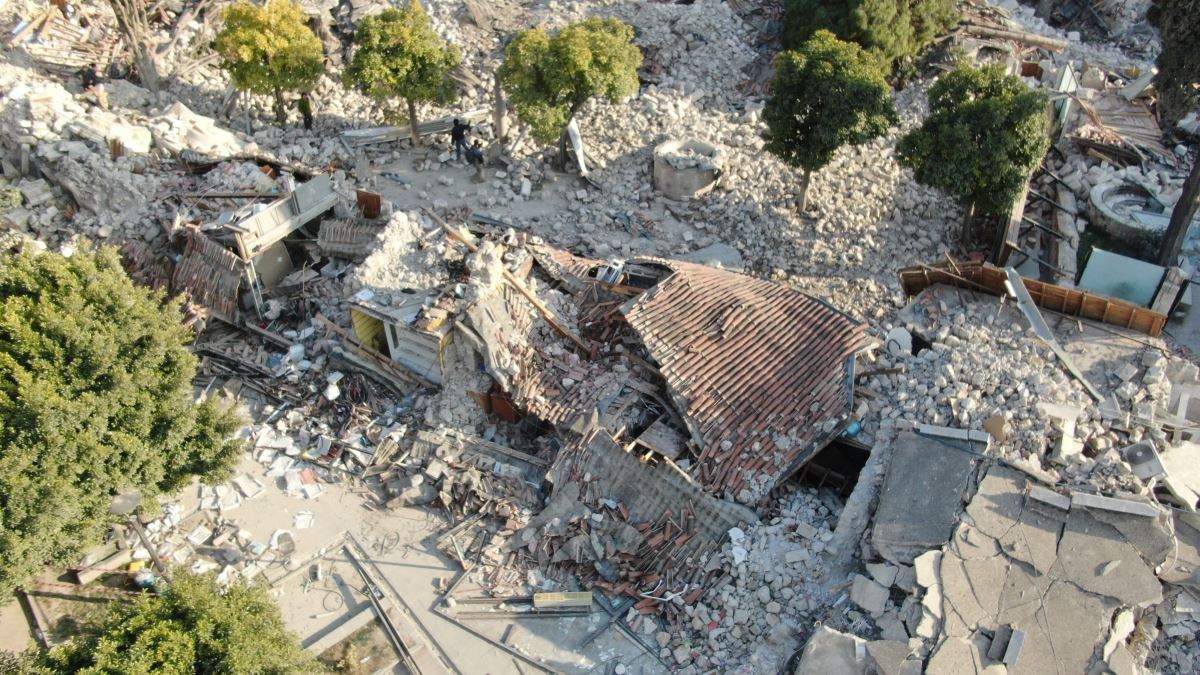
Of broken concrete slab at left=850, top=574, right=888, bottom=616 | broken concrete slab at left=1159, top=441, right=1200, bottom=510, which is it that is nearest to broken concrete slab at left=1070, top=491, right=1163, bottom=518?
broken concrete slab at left=1159, top=441, right=1200, bottom=510

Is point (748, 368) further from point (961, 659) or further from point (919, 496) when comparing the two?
point (961, 659)

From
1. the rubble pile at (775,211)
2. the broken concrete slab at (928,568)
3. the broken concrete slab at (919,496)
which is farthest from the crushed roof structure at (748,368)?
the rubble pile at (775,211)

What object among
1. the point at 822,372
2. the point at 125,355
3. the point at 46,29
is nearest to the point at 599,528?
the point at 822,372

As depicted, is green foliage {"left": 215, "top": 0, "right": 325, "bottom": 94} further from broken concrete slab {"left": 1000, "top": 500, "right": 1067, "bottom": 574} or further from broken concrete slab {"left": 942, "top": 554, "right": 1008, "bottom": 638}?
broken concrete slab {"left": 1000, "top": 500, "right": 1067, "bottom": 574}

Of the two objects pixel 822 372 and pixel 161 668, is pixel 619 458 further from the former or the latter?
pixel 161 668

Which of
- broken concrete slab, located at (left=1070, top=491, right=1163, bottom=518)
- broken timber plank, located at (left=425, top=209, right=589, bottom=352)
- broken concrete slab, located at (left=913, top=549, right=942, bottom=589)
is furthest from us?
broken timber plank, located at (left=425, top=209, right=589, bottom=352)

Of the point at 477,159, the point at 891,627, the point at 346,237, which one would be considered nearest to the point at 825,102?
the point at 477,159

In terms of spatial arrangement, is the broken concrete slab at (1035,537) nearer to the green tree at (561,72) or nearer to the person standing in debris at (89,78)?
the green tree at (561,72)
